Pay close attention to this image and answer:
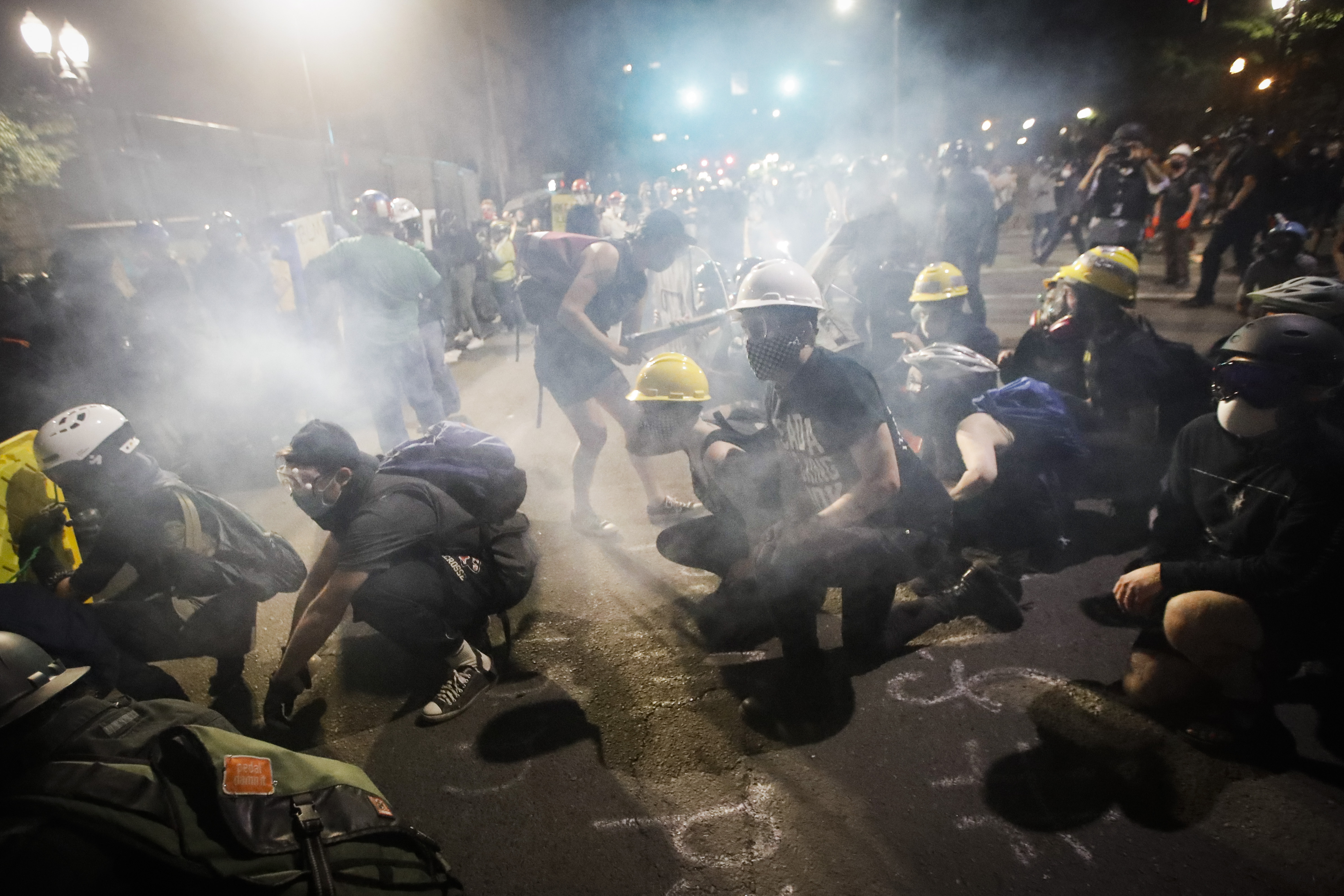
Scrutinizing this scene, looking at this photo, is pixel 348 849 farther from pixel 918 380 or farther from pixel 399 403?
pixel 399 403

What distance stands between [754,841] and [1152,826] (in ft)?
4.22

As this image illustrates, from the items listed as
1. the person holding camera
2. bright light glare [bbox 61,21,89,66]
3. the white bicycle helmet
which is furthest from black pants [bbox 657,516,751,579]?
bright light glare [bbox 61,21,89,66]

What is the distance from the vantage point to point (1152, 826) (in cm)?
230

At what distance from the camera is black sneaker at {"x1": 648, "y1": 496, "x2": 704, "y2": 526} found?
4.92 metres

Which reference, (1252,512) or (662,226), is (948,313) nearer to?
(662,226)

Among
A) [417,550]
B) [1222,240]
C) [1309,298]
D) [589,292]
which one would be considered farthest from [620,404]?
[1222,240]

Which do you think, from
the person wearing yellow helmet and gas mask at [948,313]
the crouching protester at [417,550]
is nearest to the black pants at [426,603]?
the crouching protester at [417,550]

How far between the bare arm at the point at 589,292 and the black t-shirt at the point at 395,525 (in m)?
1.63

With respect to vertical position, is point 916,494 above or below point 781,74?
below

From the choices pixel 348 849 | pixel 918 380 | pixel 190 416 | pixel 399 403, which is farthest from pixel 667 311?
pixel 348 849

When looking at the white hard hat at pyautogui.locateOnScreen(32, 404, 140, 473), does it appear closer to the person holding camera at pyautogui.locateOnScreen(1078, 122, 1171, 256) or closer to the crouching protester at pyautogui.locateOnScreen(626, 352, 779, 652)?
the crouching protester at pyautogui.locateOnScreen(626, 352, 779, 652)

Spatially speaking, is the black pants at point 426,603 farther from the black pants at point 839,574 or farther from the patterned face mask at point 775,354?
the patterned face mask at point 775,354

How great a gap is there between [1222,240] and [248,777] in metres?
11.1

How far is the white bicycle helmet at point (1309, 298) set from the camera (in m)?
3.40
